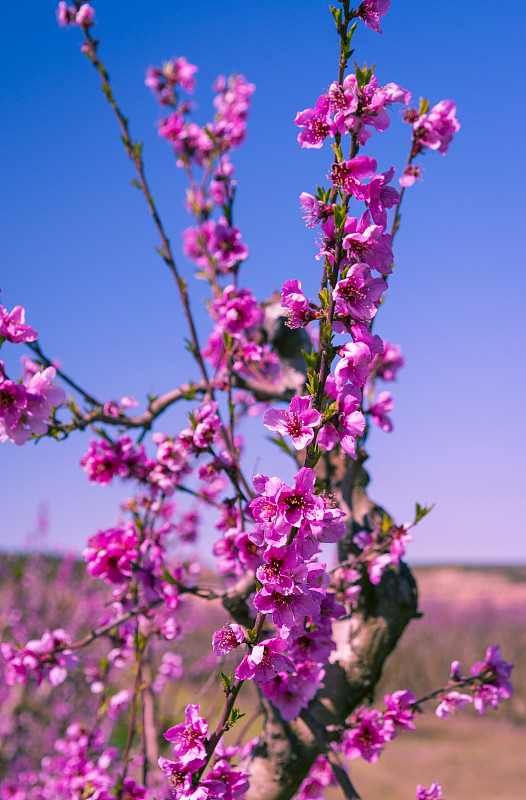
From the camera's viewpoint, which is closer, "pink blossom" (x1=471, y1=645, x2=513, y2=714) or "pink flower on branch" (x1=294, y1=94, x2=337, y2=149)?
"pink flower on branch" (x1=294, y1=94, x2=337, y2=149)

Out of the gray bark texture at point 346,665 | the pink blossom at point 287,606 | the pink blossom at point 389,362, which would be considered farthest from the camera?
the pink blossom at point 389,362

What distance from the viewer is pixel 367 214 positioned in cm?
128

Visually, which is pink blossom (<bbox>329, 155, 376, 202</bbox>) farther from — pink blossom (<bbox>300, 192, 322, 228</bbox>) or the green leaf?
the green leaf

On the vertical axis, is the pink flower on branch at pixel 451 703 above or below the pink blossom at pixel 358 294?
below

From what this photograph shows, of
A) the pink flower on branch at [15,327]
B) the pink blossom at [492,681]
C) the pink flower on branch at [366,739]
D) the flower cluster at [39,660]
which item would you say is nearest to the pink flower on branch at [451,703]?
the pink blossom at [492,681]

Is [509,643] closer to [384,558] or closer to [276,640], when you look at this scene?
[384,558]

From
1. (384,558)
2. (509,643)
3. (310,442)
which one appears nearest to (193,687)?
(509,643)

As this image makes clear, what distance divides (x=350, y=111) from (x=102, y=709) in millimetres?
2565

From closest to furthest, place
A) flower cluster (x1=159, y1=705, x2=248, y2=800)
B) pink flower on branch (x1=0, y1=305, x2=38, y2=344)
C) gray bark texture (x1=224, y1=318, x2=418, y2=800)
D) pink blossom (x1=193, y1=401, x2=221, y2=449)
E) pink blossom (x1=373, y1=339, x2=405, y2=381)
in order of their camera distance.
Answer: flower cluster (x1=159, y1=705, x2=248, y2=800), pink flower on branch (x1=0, y1=305, x2=38, y2=344), pink blossom (x1=193, y1=401, x2=221, y2=449), gray bark texture (x1=224, y1=318, x2=418, y2=800), pink blossom (x1=373, y1=339, x2=405, y2=381)

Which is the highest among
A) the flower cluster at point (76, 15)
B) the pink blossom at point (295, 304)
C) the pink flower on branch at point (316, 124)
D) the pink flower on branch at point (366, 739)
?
the flower cluster at point (76, 15)

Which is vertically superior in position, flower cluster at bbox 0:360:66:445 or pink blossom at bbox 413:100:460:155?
pink blossom at bbox 413:100:460:155

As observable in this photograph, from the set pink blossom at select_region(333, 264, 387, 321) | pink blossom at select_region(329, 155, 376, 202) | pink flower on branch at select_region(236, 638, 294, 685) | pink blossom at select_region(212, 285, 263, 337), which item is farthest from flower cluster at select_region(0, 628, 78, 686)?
pink blossom at select_region(329, 155, 376, 202)

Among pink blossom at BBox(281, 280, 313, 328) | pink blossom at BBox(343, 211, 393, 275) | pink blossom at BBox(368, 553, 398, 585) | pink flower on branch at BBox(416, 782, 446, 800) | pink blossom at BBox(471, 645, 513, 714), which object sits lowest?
pink flower on branch at BBox(416, 782, 446, 800)

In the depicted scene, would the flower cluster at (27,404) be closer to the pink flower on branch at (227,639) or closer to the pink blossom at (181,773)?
the pink flower on branch at (227,639)
